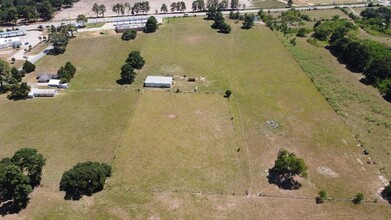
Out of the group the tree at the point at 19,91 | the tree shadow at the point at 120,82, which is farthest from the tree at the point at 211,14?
the tree at the point at 19,91

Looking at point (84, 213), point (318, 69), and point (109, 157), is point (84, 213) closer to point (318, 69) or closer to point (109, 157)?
point (109, 157)

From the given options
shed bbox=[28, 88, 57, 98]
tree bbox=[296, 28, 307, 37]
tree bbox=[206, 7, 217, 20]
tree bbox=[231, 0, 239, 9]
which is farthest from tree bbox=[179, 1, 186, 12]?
shed bbox=[28, 88, 57, 98]

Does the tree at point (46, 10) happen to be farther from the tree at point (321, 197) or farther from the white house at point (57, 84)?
the tree at point (321, 197)

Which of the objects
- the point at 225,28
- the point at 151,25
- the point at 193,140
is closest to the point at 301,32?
the point at 225,28

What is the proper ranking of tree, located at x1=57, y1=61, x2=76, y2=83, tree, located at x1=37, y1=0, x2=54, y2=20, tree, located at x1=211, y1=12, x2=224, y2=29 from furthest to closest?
tree, located at x1=37, y1=0, x2=54, y2=20 < tree, located at x1=211, y1=12, x2=224, y2=29 < tree, located at x1=57, y1=61, x2=76, y2=83

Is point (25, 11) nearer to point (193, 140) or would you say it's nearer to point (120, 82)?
point (120, 82)

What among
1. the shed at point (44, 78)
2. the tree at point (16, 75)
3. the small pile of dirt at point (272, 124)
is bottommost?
the small pile of dirt at point (272, 124)

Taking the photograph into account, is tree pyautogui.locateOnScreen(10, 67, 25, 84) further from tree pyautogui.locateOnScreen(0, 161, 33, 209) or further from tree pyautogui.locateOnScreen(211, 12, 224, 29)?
tree pyautogui.locateOnScreen(211, 12, 224, 29)
